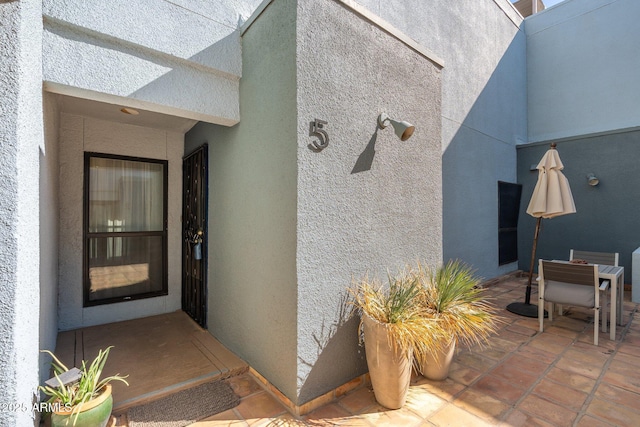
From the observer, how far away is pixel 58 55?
102 inches

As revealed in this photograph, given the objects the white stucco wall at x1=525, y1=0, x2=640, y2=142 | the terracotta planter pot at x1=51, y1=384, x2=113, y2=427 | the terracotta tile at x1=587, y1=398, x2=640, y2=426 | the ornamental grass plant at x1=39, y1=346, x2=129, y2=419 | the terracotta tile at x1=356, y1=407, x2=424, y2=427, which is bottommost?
the terracotta tile at x1=356, y1=407, x2=424, y2=427

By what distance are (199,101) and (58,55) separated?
3.82 feet

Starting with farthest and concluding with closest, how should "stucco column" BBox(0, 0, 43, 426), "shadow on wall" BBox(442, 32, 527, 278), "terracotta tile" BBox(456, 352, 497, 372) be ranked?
1. "shadow on wall" BBox(442, 32, 527, 278)
2. "terracotta tile" BBox(456, 352, 497, 372)
3. "stucco column" BBox(0, 0, 43, 426)

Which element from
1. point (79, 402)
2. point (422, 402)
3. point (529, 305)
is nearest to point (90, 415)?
point (79, 402)

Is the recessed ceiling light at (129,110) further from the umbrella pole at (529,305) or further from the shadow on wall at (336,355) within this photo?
the umbrella pole at (529,305)

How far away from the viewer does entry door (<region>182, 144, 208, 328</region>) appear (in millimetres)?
4500

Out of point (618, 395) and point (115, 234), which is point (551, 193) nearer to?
point (618, 395)

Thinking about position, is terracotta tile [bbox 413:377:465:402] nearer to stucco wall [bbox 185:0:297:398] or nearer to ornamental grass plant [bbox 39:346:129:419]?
stucco wall [bbox 185:0:297:398]

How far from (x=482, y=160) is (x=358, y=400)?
6348mm

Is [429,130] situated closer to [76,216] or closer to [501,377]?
[501,377]

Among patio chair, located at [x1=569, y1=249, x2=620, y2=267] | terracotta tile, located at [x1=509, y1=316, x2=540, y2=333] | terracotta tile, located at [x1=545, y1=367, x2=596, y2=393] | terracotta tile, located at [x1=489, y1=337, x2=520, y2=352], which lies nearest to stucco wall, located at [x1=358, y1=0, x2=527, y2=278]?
terracotta tile, located at [x1=509, y1=316, x2=540, y2=333]

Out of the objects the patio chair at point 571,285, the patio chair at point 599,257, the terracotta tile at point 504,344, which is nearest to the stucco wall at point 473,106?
the patio chair at point 599,257

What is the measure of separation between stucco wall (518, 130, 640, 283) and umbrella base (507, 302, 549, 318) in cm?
334

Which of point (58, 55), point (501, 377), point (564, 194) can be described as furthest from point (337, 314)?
point (564, 194)
